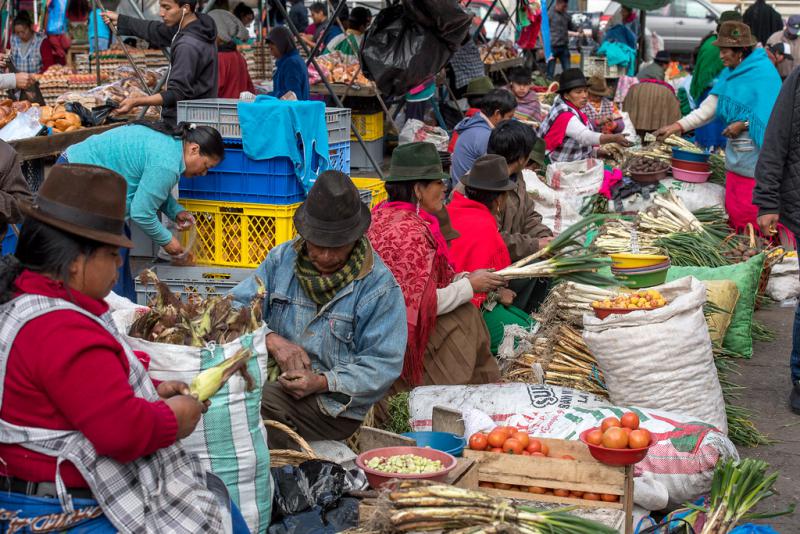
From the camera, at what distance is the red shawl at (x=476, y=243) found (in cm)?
553

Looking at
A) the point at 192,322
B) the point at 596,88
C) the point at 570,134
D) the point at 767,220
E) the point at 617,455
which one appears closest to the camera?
the point at 192,322

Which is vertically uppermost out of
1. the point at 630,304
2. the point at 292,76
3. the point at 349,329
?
the point at 349,329

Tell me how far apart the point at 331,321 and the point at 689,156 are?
6381mm

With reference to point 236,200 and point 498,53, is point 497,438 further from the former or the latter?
point 498,53

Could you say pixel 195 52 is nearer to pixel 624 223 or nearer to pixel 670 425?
pixel 624 223

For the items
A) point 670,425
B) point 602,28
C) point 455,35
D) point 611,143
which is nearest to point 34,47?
point 455,35

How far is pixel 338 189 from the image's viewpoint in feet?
12.7

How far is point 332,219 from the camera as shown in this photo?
3.81 metres

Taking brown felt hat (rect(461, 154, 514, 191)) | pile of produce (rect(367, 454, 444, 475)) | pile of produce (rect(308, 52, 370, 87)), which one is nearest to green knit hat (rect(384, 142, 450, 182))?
brown felt hat (rect(461, 154, 514, 191))

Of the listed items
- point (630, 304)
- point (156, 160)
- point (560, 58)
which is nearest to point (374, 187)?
point (156, 160)

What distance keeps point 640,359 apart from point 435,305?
0.99 m

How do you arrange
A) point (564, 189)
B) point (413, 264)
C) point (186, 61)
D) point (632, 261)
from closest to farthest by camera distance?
point (413, 264) → point (632, 261) → point (186, 61) → point (564, 189)

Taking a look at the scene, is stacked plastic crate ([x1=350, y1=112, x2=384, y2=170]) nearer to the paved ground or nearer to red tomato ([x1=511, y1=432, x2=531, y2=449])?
the paved ground

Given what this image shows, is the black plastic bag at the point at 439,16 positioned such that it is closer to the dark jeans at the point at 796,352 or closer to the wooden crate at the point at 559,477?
the dark jeans at the point at 796,352
